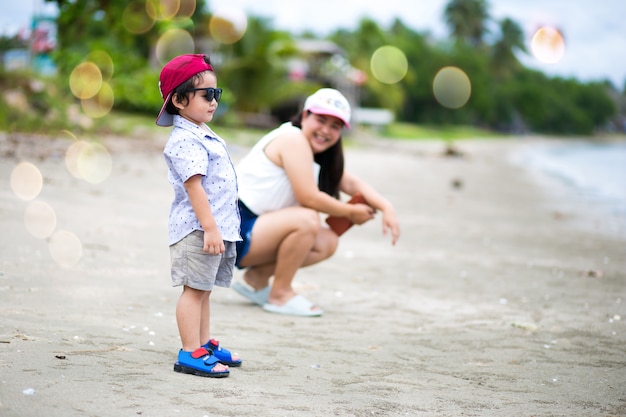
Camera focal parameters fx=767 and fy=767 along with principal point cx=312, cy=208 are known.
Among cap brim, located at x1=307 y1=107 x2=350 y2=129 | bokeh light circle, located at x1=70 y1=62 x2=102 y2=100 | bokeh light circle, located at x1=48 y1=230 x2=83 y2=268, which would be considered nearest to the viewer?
cap brim, located at x1=307 y1=107 x2=350 y2=129

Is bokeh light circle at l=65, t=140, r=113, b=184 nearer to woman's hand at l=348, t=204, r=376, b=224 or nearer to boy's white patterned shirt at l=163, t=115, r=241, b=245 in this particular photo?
woman's hand at l=348, t=204, r=376, b=224

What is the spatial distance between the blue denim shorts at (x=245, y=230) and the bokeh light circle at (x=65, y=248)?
1202 millimetres

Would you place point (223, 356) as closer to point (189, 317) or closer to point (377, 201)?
point (189, 317)

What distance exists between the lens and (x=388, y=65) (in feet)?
167

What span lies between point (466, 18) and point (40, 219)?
8229 cm

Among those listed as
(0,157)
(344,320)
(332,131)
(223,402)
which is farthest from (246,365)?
(0,157)

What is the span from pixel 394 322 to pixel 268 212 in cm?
101

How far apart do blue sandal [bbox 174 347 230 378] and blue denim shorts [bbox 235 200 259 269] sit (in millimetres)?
1521

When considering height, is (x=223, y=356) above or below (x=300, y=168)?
below

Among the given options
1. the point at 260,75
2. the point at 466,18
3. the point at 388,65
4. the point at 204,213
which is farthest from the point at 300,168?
the point at 466,18

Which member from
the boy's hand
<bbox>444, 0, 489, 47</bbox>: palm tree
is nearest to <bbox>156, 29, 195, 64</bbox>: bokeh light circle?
the boy's hand

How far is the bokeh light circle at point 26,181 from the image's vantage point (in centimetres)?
721

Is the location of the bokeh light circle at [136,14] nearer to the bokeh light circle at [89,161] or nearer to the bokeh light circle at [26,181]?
the bokeh light circle at [89,161]

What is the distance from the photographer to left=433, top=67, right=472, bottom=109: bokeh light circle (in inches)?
2480
